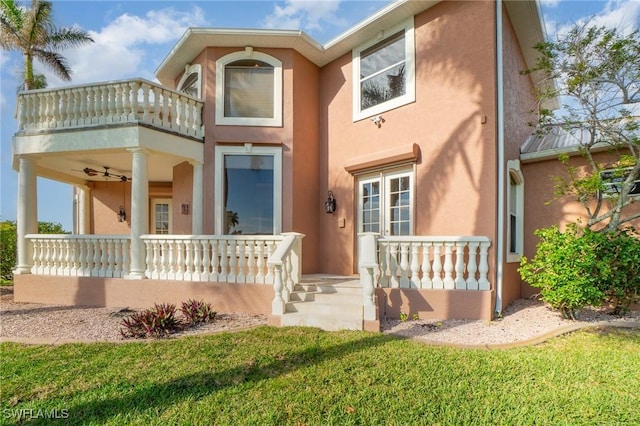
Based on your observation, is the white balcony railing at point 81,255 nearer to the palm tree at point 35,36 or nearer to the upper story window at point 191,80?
the upper story window at point 191,80

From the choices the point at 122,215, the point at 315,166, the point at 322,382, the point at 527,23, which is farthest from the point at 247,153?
the point at 527,23

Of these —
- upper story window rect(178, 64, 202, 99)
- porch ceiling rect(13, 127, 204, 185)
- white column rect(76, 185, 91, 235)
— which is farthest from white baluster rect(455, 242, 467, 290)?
white column rect(76, 185, 91, 235)

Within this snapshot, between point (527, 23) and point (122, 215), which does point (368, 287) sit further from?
point (122, 215)

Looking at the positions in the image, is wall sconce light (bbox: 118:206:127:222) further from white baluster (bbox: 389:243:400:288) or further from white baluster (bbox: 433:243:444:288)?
white baluster (bbox: 433:243:444:288)

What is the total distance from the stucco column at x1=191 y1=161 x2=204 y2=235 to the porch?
124cm

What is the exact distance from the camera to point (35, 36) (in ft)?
37.9

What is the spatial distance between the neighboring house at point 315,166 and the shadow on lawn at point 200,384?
1095 mm

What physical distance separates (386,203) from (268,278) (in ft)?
10.6

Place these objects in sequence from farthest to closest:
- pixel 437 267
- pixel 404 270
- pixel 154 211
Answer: pixel 154 211, pixel 404 270, pixel 437 267

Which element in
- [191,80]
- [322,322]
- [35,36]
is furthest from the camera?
[35,36]

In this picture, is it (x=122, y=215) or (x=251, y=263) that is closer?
(x=251, y=263)

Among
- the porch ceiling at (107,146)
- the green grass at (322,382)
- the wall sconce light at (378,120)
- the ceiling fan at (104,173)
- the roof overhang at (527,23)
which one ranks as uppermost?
the roof overhang at (527,23)

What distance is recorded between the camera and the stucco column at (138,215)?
6.82m

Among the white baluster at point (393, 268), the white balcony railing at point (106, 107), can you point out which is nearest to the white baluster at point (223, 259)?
the white balcony railing at point (106, 107)
